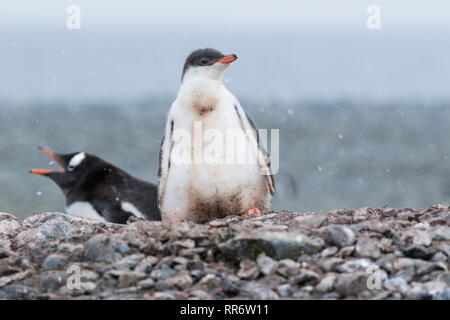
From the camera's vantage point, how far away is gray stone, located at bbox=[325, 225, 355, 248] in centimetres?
408

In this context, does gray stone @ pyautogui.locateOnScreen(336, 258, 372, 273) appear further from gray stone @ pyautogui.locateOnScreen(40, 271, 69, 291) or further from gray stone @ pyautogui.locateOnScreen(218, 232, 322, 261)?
gray stone @ pyautogui.locateOnScreen(40, 271, 69, 291)

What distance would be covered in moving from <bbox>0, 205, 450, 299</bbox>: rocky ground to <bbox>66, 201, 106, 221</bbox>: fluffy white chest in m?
4.33

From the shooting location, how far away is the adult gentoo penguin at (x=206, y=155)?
6004mm

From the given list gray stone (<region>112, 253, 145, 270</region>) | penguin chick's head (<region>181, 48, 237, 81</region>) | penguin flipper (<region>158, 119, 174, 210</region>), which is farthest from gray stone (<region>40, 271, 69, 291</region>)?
penguin chick's head (<region>181, 48, 237, 81</region>)

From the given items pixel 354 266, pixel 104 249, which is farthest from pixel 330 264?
pixel 104 249

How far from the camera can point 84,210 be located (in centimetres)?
902

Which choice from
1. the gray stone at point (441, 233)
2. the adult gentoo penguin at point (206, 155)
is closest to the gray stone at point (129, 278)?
the gray stone at point (441, 233)

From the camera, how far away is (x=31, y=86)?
4366cm

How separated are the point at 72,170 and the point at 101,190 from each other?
0.63 meters

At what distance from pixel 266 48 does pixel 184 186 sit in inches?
2040

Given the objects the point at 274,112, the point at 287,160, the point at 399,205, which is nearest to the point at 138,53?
the point at 274,112

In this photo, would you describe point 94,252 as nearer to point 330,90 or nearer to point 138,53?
point 330,90

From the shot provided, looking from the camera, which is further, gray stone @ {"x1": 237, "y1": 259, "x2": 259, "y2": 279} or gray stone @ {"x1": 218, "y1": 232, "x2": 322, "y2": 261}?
gray stone @ {"x1": 218, "y1": 232, "x2": 322, "y2": 261}

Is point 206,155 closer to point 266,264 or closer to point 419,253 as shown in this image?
point 266,264
